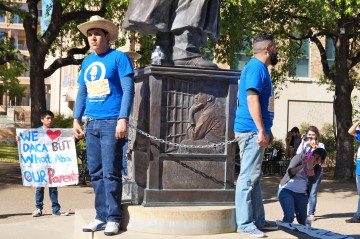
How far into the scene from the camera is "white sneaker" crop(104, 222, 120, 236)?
5.75m

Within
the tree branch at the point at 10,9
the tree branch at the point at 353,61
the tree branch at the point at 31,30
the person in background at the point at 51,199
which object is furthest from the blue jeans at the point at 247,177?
the tree branch at the point at 353,61

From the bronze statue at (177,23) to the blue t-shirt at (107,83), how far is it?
0.83 metres

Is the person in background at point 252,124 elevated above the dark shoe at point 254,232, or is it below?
above

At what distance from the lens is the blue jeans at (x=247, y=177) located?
5.83 meters

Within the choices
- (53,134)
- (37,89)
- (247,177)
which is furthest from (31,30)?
(247,177)

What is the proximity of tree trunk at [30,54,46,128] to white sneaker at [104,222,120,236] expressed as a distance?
12876mm

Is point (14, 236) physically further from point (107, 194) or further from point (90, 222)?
point (107, 194)

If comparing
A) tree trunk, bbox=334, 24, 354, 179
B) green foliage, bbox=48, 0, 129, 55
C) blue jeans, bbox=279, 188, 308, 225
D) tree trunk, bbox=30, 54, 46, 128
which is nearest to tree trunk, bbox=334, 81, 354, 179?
tree trunk, bbox=334, 24, 354, 179

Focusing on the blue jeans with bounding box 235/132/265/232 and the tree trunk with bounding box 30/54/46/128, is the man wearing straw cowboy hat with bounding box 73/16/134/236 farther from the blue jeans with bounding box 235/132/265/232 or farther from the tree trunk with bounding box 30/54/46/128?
the tree trunk with bounding box 30/54/46/128

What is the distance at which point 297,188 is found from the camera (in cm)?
791

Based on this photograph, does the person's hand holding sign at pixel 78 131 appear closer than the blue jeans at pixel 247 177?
No

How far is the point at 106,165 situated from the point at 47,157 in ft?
18.0

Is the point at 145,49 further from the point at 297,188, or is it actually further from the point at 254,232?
the point at 254,232

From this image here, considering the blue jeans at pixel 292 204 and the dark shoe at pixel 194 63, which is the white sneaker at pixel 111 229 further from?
the blue jeans at pixel 292 204
